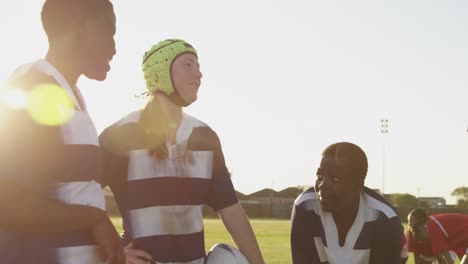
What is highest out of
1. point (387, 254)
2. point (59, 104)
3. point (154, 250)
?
point (59, 104)

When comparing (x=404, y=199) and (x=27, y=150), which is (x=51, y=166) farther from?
(x=404, y=199)

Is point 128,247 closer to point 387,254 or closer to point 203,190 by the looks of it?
point 203,190

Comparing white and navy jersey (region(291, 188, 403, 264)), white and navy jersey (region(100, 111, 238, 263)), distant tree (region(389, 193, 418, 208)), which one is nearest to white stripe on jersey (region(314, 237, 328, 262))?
white and navy jersey (region(291, 188, 403, 264))

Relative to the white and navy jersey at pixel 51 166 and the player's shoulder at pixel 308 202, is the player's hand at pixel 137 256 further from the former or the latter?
the player's shoulder at pixel 308 202

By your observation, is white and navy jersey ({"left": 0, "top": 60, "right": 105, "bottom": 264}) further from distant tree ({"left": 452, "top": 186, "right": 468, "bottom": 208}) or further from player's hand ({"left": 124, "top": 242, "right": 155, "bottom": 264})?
distant tree ({"left": 452, "top": 186, "right": 468, "bottom": 208})

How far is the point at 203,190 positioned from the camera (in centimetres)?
468

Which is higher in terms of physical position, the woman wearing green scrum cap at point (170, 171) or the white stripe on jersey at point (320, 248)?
the woman wearing green scrum cap at point (170, 171)

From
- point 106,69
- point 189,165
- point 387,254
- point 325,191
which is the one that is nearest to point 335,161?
point 325,191

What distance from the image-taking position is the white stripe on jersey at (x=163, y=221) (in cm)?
452

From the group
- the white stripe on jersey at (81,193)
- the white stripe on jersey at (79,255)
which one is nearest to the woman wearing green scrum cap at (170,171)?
the white stripe on jersey at (79,255)

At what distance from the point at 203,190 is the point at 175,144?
12.9 inches

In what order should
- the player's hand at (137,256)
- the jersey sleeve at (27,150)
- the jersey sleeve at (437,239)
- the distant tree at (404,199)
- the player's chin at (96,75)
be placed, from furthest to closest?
the distant tree at (404,199) → the jersey sleeve at (437,239) → the player's hand at (137,256) → the player's chin at (96,75) → the jersey sleeve at (27,150)

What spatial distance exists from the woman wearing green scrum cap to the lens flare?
119cm

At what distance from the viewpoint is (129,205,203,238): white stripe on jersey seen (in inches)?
178
